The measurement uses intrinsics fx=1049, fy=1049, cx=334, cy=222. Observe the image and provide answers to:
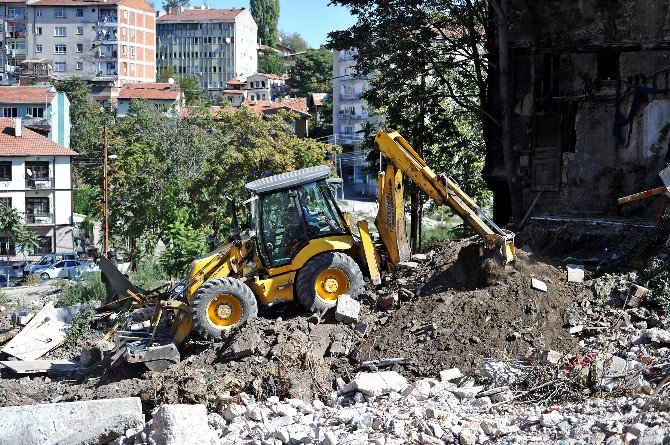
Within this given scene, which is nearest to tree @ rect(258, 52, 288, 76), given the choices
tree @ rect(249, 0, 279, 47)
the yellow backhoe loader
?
tree @ rect(249, 0, 279, 47)

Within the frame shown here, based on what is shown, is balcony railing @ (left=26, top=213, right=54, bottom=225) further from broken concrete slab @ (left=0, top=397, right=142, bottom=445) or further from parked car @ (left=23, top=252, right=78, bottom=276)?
broken concrete slab @ (left=0, top=397, right=142, bottom=445)

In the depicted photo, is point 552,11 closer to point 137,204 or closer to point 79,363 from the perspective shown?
point 79,363

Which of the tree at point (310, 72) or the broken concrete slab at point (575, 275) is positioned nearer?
the broken concrete slab at point (575, 275)

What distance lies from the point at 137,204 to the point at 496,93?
71.2ft

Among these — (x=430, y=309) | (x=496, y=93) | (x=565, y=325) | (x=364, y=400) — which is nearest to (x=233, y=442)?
(x=364, y=400)

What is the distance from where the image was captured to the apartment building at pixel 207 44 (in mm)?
119438

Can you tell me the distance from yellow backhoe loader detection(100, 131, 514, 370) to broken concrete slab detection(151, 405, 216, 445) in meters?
3.36

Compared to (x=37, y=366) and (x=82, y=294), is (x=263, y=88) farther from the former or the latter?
(x=37, y=366)

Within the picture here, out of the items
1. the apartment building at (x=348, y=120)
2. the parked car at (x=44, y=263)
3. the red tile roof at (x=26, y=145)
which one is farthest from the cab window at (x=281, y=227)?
the apartment building at (x=348, y=120)

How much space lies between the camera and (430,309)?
1476 cm

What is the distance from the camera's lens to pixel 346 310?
14992 mm

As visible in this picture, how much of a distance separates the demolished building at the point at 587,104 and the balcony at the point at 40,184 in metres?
31.2

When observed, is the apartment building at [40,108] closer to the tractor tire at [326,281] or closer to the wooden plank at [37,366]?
the wooden plank at [37,366]

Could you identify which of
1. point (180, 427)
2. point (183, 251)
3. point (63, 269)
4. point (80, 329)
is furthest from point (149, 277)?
point (180, 427)
